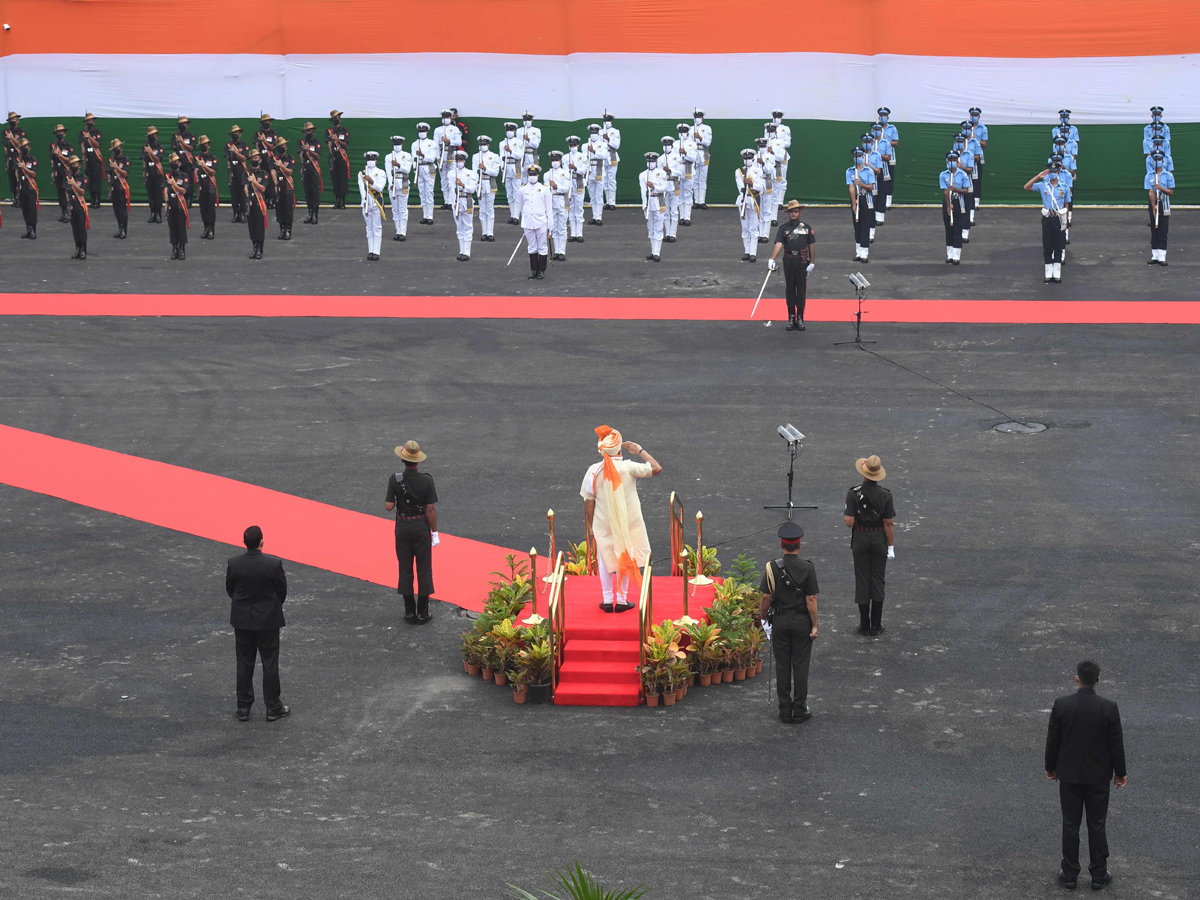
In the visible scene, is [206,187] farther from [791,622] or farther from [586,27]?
[791,622]

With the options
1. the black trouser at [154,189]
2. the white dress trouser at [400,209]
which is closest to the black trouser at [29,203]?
the black trouser at [154,189]

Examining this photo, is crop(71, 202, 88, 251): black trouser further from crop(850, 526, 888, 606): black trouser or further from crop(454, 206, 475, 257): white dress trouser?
crop(850, 526, 888, 606): black trouser

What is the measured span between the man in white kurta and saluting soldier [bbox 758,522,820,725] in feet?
4.61

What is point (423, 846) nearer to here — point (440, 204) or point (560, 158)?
point (560, 158)

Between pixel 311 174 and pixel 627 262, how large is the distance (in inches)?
355

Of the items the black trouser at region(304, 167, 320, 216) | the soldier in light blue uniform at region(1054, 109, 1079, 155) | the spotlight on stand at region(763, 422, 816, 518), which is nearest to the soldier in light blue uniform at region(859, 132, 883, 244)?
the soldier in light blue uniform at region(1054, 109, 1079, 155)

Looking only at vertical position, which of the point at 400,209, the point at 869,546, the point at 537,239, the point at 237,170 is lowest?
the point at 869,546

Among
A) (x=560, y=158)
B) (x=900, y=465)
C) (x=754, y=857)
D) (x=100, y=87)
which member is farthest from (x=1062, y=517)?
(x=100, y=87)

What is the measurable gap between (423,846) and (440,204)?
93.8 feet

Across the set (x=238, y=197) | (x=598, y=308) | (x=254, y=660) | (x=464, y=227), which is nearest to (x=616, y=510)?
(x=254, y=660)

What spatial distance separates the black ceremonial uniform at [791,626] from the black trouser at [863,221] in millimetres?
18539

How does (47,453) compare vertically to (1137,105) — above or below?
below

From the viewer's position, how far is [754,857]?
31.8 ft

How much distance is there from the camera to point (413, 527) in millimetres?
13648
